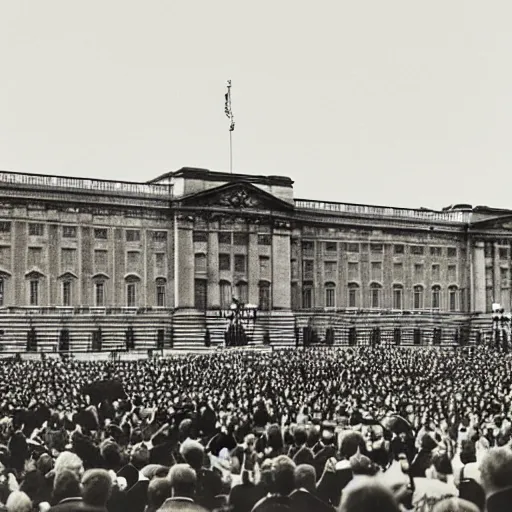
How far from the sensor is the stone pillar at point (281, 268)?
269 feet

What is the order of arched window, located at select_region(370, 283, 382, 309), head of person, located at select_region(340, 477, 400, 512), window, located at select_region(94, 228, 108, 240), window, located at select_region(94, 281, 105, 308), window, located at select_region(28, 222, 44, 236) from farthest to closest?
arched window, located at select_region(370, 283, 382, 309) < window, located at select_region(94, 228, 108, 240) < window, located at select_region(94, 281, 105, 308) < window, located at select_region(28, 222, 44, 236) < head of person, located at select_region(340, 477, 400, 512)

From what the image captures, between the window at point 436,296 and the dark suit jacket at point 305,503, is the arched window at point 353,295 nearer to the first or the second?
the window at point 436,296

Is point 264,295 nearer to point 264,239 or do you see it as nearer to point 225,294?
point 225,294

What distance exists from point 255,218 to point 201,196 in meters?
5.75

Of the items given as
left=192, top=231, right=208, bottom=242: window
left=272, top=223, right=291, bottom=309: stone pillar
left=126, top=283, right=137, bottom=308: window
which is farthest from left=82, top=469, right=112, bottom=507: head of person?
Answer: left=272, top=223, right=291, bottom=309: stone pillar

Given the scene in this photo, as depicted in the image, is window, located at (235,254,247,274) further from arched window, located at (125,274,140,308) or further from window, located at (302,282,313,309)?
arched window, located at (125,274,140,308)

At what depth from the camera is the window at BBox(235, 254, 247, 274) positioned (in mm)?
80750

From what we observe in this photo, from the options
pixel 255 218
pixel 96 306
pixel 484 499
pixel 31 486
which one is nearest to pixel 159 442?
pixel 31 486

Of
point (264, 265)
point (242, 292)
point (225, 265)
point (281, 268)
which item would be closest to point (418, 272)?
point (281, 268)

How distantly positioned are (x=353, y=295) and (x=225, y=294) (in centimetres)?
1479

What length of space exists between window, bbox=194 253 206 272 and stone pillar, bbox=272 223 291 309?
6567 millimetres

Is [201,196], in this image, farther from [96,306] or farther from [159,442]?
[159,442]

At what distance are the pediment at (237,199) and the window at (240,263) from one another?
164 inches

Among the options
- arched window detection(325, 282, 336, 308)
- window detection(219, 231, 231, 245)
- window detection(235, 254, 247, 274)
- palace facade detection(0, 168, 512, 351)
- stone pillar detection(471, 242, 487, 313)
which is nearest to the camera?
palace facade detection(0, 168, 512, 351)
